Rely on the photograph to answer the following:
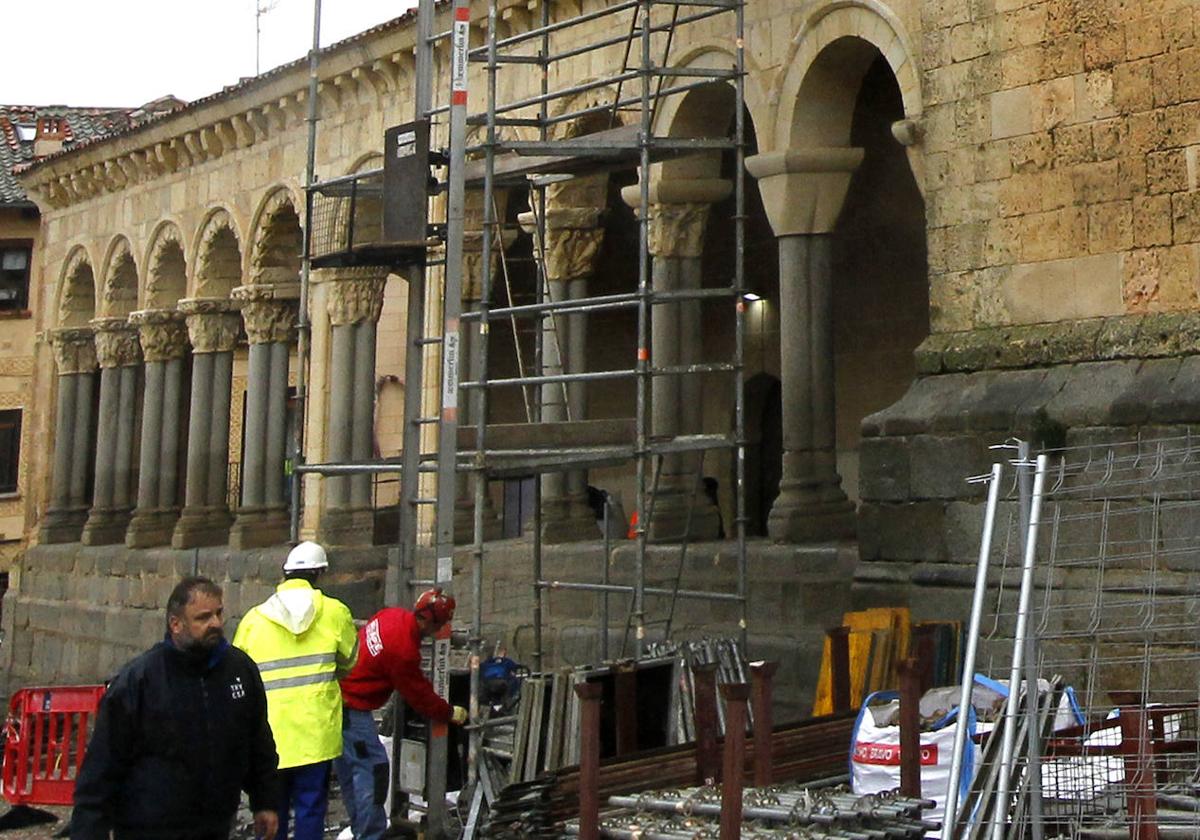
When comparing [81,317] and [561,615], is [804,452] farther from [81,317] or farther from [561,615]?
[81,317]

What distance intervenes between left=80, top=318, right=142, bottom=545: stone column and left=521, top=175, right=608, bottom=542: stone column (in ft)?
33.3

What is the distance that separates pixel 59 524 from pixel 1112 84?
19.5 metres

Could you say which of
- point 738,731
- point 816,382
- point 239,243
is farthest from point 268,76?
point 738,731

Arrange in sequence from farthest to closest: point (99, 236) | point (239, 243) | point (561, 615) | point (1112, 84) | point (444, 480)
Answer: point (99, 236)
point (239, 243)
point (561, 615)
point (1112, 84)
point (444, 480)

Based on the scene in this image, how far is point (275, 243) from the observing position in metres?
20.5

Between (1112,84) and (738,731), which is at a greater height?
(1112,84)

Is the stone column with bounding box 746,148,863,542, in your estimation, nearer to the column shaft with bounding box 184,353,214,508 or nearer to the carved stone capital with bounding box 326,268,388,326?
the carved stone capital with bounding box 326,268,388,326

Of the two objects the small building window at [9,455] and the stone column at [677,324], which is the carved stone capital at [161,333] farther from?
the stone column at [677,324]

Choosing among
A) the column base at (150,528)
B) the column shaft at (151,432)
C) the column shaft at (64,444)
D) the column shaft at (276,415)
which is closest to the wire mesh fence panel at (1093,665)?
the column shaft at (276,415)

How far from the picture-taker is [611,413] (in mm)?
20656

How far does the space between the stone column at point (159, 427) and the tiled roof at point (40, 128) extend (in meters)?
6.55

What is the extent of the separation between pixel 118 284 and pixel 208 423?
3500 millimetres

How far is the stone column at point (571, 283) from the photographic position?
50.6 feet

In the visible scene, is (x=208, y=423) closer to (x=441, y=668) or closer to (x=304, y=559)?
(x=441, y=668)
